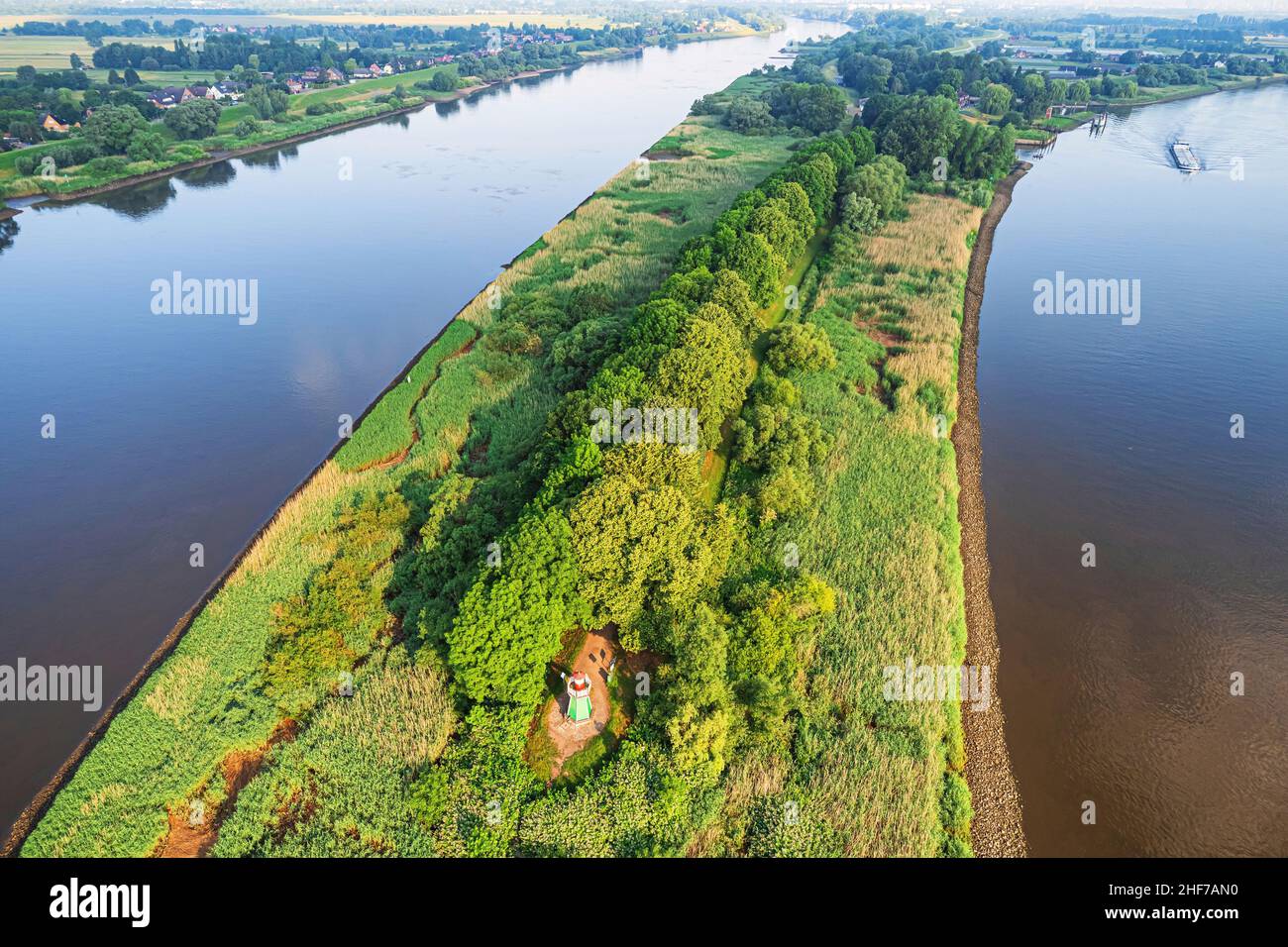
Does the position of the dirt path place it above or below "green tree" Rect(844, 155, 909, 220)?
below

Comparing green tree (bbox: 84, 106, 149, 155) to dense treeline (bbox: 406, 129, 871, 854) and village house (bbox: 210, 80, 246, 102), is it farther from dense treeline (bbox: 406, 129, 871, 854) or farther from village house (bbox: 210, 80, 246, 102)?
dense treeline (bbox: 406, 129, 871, 854)

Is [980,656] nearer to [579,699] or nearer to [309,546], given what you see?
[579,699]

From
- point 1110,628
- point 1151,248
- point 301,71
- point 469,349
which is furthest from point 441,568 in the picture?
point 301,71

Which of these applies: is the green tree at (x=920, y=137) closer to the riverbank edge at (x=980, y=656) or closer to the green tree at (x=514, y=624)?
the riverbank edge at (x=980, y=656)

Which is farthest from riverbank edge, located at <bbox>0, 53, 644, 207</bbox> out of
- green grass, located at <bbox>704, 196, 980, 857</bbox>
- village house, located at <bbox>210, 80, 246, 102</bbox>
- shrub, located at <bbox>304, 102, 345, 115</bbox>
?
green grass, located at <bbox>704, 196, 980, 857</bbox>

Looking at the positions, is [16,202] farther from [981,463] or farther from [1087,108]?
[1087,108]

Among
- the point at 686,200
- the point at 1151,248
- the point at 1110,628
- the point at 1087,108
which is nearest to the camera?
the point at 1110,628

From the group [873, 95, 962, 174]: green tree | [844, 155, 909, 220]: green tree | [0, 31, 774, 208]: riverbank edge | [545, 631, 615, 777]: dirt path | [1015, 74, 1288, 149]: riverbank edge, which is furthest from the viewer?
[1015, 74, 1288, 149]: riverbank edge
